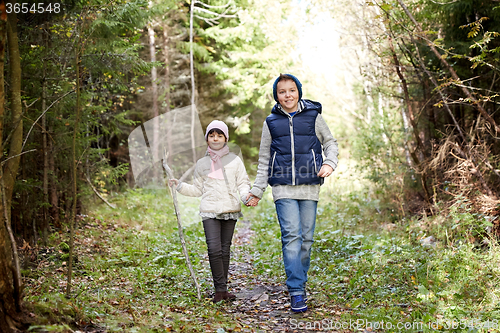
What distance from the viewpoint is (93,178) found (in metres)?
8.23

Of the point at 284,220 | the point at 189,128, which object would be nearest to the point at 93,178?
the point at 284,220

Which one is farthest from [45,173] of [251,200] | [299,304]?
[299,304]

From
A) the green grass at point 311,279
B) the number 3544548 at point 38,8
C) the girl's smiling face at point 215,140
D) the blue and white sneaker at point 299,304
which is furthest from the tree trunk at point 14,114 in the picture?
the blue and white sneaker at point 299,304

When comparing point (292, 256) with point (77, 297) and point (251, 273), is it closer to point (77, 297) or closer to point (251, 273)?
point (251, 273)

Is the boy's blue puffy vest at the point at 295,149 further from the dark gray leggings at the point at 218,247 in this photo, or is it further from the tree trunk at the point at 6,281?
the tree trunk at the point at 6,281

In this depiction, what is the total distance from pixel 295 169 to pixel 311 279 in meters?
1.69

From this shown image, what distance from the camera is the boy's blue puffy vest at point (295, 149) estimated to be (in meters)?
4.37

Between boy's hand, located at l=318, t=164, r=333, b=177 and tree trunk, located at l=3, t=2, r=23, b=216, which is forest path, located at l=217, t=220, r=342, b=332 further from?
tree trunk, located at l=3, t=2, r=23, b=216

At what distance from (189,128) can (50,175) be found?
9.77m

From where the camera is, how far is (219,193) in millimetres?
4766

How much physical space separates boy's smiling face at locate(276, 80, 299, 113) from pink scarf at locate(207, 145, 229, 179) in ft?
3.07

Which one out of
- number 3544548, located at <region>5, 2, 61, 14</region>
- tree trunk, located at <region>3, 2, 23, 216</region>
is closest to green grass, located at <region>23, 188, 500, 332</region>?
tree trunk, located at <region>3, 2, 23, 216</region>

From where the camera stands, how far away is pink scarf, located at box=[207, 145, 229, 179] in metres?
4.82

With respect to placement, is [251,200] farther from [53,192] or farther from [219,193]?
[53,192]
